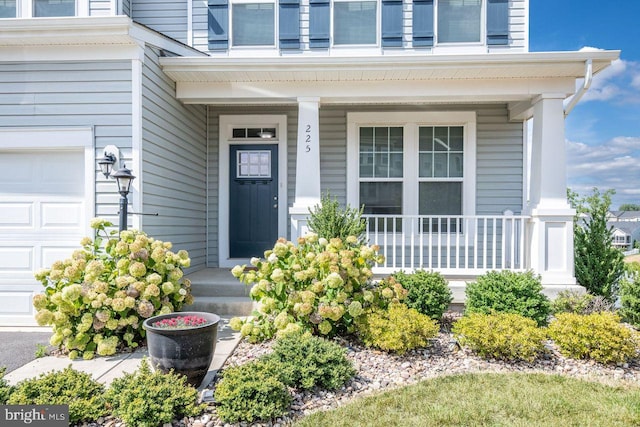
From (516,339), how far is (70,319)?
12.8 ft

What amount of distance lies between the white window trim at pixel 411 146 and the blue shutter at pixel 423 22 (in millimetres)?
1157

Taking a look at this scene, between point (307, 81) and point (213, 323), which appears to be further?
point (307, 81)

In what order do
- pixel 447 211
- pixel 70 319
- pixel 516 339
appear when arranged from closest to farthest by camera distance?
pixel 516 339 < pixel 70 319 < pixel 447 211

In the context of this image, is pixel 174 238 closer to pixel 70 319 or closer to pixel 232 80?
pixel 70 319

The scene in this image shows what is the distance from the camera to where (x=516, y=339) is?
3.20m

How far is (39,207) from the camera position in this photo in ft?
14.5

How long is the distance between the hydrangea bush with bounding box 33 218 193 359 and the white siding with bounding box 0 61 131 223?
0.80 metres

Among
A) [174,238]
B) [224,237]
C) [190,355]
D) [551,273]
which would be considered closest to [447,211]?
[551,273]

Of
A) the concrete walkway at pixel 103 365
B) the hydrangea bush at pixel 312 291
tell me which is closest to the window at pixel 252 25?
the hydrangea bush at pixel 312 291

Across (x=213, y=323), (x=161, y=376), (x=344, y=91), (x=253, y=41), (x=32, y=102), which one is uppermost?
(x=253, y=41)

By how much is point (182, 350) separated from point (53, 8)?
18.6 ft

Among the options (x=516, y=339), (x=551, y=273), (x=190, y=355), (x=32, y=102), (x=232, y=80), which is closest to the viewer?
(x=190, y=355)

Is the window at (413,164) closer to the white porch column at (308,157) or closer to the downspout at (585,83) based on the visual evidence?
the white porch column at (308,157)

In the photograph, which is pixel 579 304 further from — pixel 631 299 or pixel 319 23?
pixel 319 23
